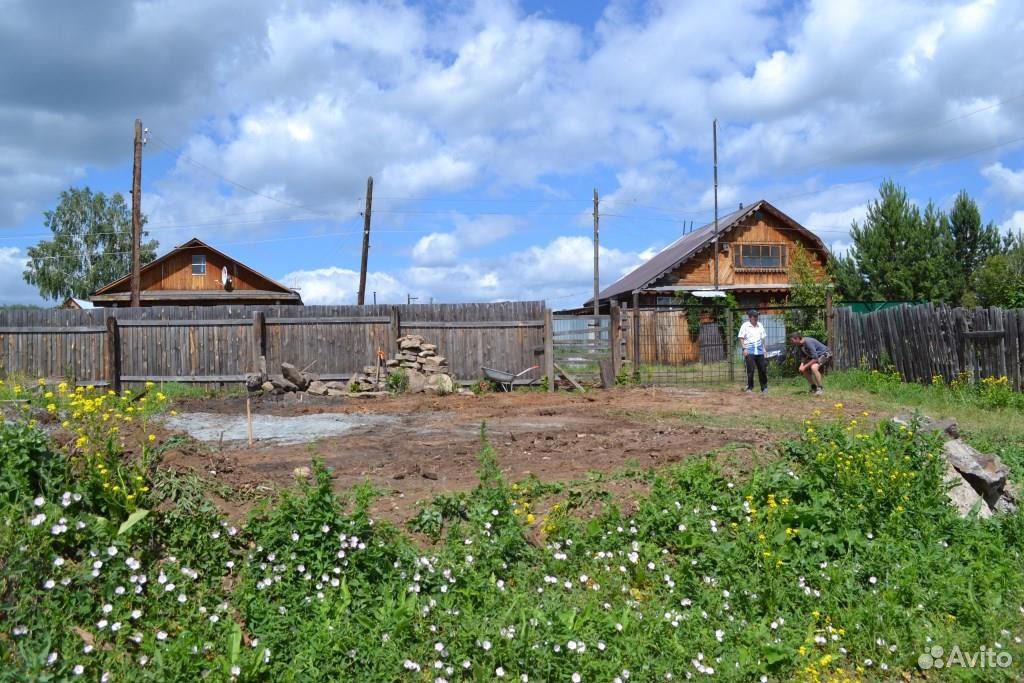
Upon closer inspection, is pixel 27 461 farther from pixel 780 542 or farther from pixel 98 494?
pixel 780 542

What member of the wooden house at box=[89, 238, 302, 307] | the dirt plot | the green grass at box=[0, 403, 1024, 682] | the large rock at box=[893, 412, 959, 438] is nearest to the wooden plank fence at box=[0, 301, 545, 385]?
the dirt plot

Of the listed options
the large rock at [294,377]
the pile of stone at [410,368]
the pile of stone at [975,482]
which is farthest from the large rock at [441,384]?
the pile of stone at [975,482]

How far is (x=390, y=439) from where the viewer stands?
9148 mm

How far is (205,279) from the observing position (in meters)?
39.6

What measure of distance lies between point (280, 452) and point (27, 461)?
364cm

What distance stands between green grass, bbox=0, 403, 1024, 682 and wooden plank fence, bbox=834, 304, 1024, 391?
333 inches

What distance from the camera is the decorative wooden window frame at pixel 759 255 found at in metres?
32.3

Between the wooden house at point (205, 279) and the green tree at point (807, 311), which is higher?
the wooden house at point (205, 279)

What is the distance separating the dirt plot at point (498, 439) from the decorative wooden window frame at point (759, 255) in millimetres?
19191

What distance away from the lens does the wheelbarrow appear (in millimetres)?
16281

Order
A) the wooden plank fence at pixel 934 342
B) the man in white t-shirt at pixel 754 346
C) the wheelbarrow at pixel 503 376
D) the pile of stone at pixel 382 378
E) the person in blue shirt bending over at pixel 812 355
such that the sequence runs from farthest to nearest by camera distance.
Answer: the wheelbarrow at pixel 503 376 < the pile of stone at pixel 382 378 < the man in white t-shirt at pixel 754 346 < the person in blue shirt bending over at pixel 812 355 < the wooden plank fence at pixel 934 342

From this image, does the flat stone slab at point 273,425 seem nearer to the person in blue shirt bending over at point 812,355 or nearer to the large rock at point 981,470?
the large rock at point 981,470

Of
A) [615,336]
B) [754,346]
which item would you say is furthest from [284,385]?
[754,346]

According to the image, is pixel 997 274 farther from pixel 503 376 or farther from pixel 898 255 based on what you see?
pixel 503 376
